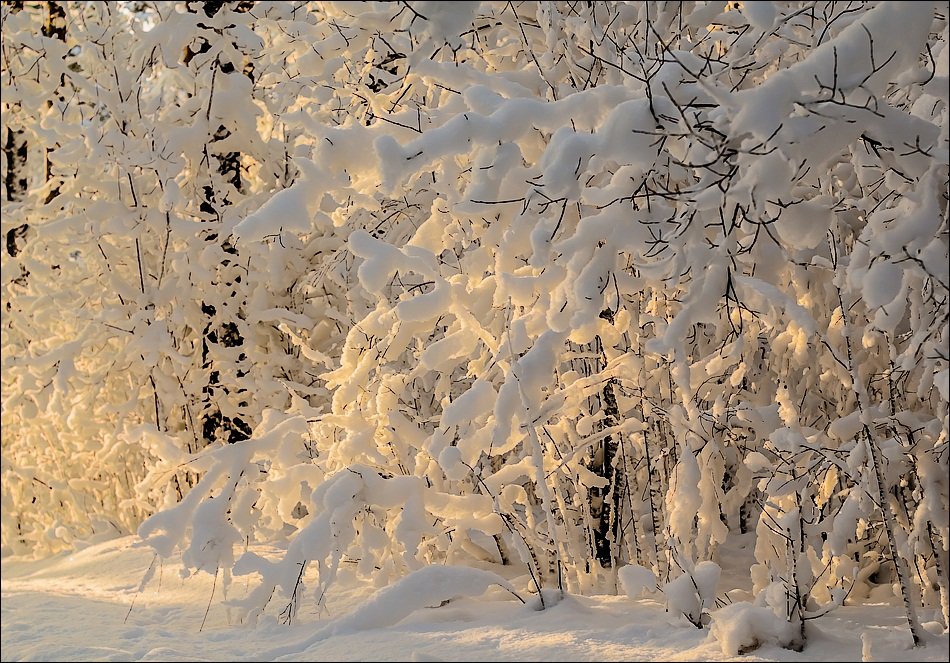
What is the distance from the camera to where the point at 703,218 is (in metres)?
2.51

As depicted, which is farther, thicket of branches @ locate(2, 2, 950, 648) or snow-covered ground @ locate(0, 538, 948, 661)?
snow-covered ground @ locate(0, 538, 948, 661)

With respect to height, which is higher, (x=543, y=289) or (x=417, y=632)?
(x=543, y=289)

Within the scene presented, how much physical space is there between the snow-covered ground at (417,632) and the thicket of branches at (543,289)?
13 centimetres

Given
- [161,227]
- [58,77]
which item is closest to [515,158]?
[161,227]

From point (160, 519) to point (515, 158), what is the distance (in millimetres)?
1915

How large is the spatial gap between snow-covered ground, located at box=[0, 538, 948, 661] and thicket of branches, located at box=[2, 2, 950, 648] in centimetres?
13

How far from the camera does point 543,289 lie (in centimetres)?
298

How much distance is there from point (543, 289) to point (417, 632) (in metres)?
1.10

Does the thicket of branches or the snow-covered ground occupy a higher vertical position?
the thicket of branches

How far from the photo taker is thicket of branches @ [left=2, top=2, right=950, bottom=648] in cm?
241

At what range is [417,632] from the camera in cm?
301

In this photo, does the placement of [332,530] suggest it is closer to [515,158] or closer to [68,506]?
[515,158]

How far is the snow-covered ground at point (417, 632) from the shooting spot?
2.63 meters

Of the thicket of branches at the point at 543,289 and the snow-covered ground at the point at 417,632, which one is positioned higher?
the thicket of branches at the point at 543,289
